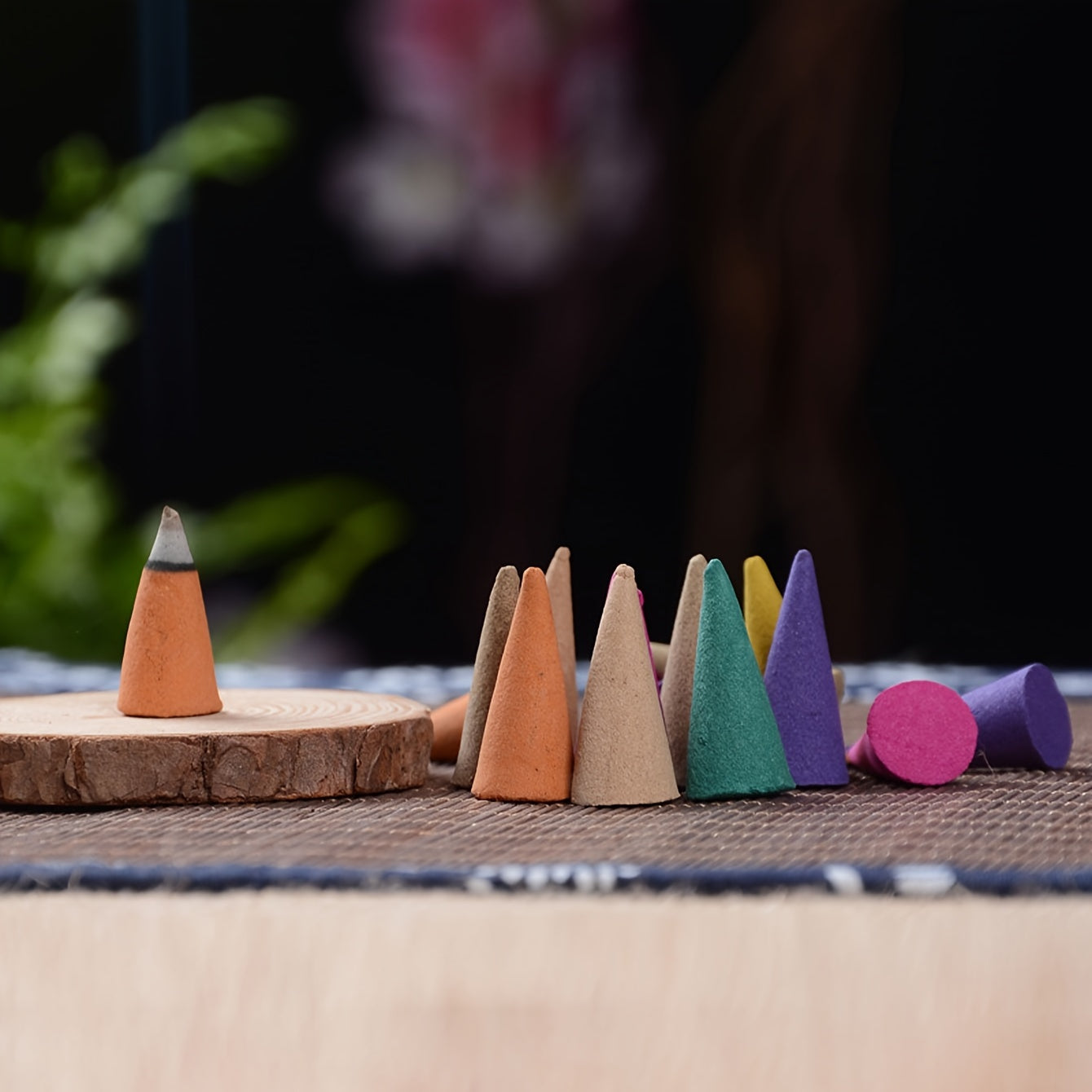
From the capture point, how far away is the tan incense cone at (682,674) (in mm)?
1226

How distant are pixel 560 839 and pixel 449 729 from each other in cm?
47

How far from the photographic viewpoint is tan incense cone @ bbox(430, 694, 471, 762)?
1.42 meters

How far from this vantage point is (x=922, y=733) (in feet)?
4.01

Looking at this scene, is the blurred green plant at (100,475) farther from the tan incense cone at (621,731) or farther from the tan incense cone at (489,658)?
the tan incense cone at (621,731)

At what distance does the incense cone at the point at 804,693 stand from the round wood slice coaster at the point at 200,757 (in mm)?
321

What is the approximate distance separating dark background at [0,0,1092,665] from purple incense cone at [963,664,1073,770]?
1517mm

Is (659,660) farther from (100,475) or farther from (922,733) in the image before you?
(100,475)

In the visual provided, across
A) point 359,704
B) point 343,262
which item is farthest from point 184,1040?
point 343,262

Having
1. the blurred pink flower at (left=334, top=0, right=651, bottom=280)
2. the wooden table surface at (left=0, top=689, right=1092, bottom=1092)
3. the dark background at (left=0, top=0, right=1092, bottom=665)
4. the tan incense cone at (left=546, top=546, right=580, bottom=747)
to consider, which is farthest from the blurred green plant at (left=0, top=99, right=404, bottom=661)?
the wooden table surface at (left=0, top=689, right=1092, bottom=1092)

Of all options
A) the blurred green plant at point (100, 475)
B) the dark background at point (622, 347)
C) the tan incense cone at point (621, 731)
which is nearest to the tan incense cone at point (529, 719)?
the tan incense cone at point (621, 731)

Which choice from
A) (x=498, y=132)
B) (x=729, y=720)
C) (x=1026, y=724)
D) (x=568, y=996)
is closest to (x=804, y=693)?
(x=729, y=720)

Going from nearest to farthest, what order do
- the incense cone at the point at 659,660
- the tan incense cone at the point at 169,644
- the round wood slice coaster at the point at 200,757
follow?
1. the round wood slice coaster at the point at 200,757
2. the tan incense cone at the point at 169,644
3. the incense cone at the point at 659,660

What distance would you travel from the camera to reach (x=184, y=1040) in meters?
0.79

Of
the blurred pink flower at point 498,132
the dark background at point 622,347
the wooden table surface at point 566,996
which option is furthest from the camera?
the blurred pink flower at point 498,132
